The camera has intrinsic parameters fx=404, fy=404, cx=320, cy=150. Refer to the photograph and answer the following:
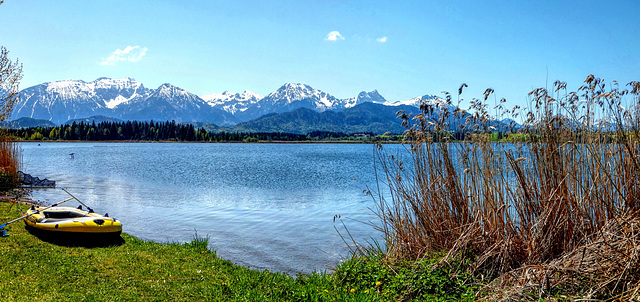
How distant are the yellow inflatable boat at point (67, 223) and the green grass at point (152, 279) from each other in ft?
2.24

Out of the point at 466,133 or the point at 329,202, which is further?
the point at 329,202

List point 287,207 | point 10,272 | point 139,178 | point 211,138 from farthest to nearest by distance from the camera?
point 211,138 → point 139,178 → point 287,207 → point 10,272

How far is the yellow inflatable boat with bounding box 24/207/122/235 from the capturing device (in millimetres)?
10891

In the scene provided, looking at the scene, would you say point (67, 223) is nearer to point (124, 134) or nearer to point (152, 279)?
point (152, 279)

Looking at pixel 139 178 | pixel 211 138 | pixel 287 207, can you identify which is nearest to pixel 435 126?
pixel 287 207

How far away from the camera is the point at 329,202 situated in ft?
72.9

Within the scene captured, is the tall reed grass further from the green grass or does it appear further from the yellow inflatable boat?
the yellow inflatable boat

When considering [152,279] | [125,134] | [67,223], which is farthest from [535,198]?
[125,134]

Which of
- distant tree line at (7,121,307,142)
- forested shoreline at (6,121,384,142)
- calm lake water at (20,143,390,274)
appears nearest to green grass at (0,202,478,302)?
calm lake water at (20,143,390,274)

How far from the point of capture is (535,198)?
6.91 meters

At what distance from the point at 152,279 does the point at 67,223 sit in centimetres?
459

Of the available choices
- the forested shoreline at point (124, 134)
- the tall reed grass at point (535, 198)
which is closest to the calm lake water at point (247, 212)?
the tall reed grass at point (535, 198)

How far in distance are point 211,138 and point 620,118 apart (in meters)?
185

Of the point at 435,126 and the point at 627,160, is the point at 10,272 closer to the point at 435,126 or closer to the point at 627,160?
the point at 435,126
